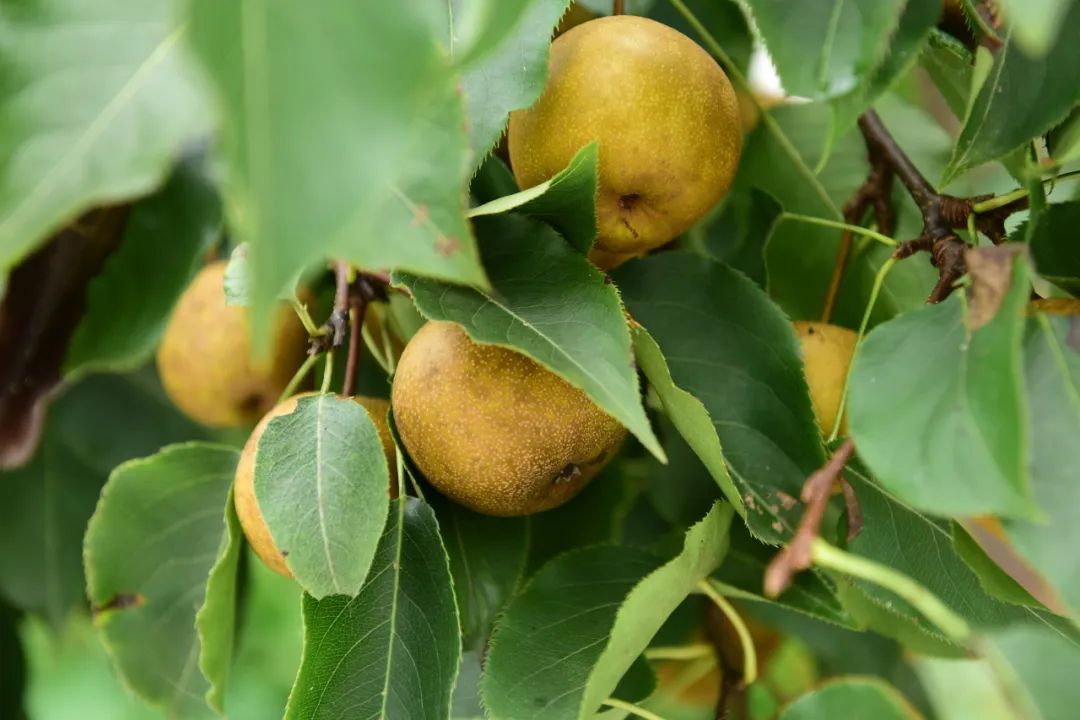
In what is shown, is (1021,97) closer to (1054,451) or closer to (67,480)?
(1054,451)

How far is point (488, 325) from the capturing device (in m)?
0.38

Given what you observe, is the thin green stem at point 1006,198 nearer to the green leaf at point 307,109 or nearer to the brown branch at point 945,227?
the brown branch at point 945,227

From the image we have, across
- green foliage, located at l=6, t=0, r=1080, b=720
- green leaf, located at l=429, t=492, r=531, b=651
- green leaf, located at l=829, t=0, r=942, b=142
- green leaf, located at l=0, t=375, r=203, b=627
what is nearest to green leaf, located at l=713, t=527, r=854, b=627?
green foliage, located at l=6, t=0, r=1080, b=720

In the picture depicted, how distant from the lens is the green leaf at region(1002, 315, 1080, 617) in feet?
1.02

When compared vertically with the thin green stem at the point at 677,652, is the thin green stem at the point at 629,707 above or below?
above

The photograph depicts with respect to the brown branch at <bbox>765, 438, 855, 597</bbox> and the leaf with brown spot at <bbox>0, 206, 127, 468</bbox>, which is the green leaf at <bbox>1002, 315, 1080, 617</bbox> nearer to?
the brown branch at <bbox>765, 438, 855, 597</bbox>

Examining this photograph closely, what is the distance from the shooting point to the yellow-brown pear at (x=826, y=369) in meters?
0.49

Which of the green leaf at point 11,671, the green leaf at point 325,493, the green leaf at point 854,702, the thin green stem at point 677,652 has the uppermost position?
the green leaf at point 325,493

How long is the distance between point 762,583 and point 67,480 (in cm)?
56

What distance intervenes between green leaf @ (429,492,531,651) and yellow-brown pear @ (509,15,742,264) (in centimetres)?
16

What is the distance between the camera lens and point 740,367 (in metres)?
0.47

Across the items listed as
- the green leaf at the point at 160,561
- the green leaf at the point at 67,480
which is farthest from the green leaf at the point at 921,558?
the green leaf at the point at 67,480

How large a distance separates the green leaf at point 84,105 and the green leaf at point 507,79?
0.37 feet

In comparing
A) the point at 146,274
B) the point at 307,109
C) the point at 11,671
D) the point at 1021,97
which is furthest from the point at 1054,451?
the point at 11,671
